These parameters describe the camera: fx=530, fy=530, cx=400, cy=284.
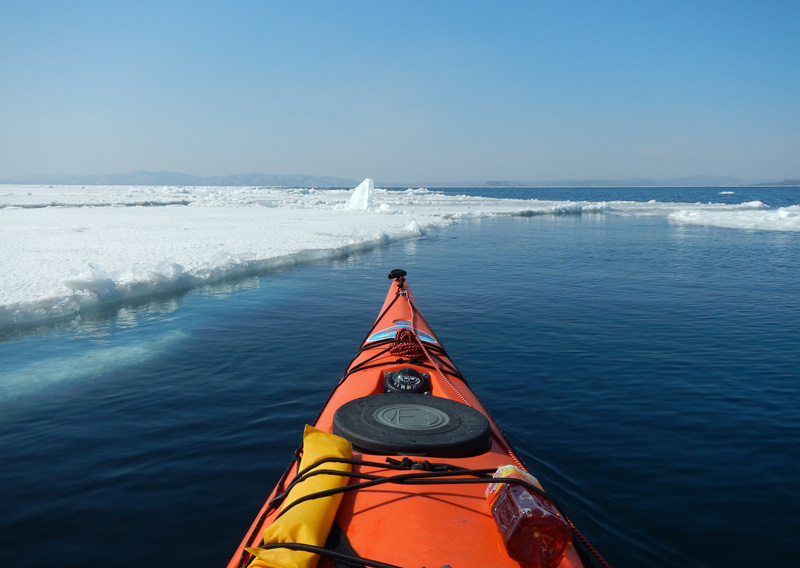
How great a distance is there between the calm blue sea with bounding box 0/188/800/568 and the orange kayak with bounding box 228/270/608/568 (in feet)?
4.07

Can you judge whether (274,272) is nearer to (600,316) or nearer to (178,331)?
(178,331)

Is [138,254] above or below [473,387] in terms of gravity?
above

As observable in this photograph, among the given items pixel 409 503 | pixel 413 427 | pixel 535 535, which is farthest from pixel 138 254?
pixel 535 535

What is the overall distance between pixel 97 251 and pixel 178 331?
5343 millimetres

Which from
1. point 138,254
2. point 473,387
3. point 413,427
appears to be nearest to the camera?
point 413,427

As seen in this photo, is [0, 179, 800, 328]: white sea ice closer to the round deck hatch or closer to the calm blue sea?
the calm blue sea

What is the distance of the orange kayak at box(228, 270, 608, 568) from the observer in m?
1.92

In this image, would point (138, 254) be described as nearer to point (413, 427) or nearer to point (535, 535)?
point (413, 427)

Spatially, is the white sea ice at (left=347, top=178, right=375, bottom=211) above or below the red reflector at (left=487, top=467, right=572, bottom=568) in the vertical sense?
above

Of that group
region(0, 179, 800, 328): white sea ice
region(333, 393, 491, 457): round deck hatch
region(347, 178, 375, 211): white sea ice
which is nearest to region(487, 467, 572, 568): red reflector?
region(333, 393, 491, 457): round deck hatch

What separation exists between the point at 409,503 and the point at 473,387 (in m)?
3.48

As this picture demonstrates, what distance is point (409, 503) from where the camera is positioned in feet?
7.28

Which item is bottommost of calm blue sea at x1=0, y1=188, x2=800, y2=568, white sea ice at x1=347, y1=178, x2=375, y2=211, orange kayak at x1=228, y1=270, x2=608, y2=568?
calm blue sea at x1=0, y1=188, x2=800, y2=568

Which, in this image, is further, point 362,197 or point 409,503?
point 362,197
